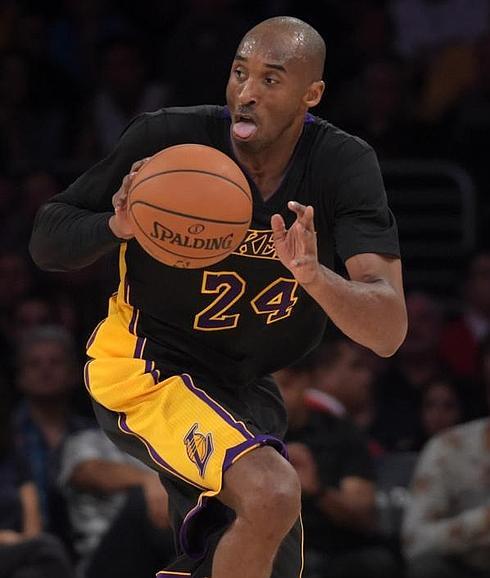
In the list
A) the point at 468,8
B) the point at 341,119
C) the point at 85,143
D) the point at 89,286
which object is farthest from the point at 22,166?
the point at 468,8

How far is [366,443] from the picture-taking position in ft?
22.4

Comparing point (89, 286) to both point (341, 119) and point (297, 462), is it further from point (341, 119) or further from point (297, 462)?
point (297, 462)

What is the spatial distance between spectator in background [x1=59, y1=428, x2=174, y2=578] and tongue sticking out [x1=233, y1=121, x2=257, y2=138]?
8.61 ft

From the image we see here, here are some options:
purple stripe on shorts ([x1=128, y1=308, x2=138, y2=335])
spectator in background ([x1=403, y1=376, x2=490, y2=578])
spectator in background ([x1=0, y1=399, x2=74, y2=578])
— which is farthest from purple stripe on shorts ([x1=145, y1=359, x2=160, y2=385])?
spectator in background ([x1=403, y1=376, x2=490, y2=578])

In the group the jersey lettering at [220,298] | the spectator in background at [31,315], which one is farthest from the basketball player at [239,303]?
the spectator in background at [31,315]

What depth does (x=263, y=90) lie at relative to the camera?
13.7 feet

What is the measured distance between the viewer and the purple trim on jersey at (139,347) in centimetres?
437

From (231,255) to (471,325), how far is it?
171 inches

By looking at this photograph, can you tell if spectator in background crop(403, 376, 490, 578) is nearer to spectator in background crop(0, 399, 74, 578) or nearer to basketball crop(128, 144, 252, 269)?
spectator in background crop(0, 399, 74, 578)

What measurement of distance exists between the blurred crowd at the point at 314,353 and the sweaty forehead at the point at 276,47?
272 cm

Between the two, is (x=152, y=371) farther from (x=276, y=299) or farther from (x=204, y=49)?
(x=204, y=49)

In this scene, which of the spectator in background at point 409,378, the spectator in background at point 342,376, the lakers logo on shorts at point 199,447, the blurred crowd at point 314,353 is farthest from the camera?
the spectator in background at point 409,378

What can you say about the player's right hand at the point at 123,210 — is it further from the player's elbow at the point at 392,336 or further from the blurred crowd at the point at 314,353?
the blurred crowd at the point at 314,353

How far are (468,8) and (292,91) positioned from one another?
6079mm
